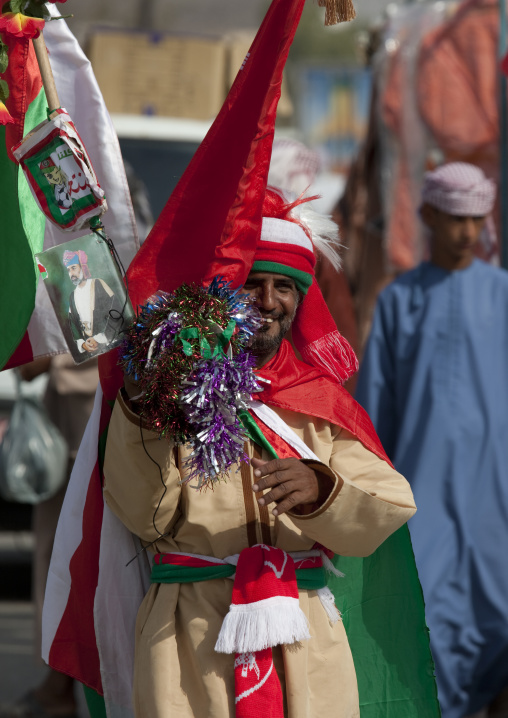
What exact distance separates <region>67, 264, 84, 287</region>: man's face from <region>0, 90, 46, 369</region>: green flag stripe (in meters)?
0.20

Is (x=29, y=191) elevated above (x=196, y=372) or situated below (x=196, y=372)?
Answer: above

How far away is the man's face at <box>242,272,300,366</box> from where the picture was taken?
3146 mm

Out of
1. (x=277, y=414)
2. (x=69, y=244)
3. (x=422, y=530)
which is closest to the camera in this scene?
(x=69, y=244)

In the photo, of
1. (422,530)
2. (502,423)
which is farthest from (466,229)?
(422,530)

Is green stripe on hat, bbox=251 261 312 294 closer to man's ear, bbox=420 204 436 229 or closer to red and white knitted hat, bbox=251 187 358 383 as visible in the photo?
red and white knitted hat, bbox=251 187 358 383

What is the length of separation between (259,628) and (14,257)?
44.3 inches

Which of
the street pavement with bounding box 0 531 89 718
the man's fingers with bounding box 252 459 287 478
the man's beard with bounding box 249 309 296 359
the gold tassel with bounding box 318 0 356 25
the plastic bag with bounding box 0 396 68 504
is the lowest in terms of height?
the street pavement with bounding box 0 531 89 718

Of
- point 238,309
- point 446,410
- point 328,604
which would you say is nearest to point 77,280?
point 238,309

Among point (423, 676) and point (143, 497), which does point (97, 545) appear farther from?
point (423, 676)

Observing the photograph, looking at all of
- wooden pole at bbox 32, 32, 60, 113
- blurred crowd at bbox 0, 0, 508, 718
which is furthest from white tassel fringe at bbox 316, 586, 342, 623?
blurred crowd at bbox 0, 0, 508, 718

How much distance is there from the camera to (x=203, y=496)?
9.71ft

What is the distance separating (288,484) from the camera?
9.01 feet

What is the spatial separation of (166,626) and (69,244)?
96 cm

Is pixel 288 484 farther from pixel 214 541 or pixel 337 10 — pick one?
pixel 337 10
